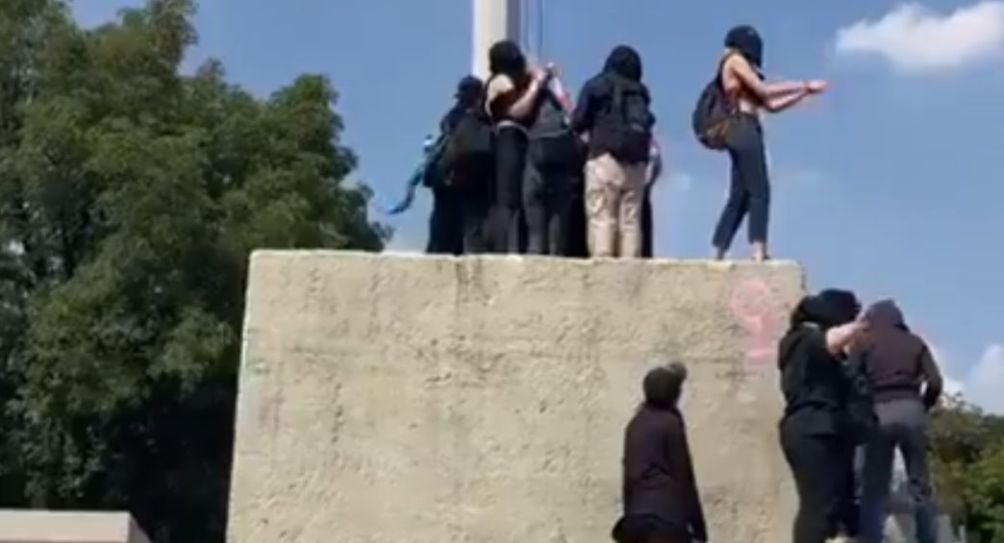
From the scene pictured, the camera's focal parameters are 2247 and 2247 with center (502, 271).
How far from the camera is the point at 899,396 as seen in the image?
998 cm

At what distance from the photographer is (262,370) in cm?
954

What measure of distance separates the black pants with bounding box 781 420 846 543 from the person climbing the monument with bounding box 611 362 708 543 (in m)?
0.61

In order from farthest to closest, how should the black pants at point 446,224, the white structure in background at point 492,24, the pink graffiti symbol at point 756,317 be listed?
the white structure in background at point 492,24 < the black pants at point 446,224 < the pink graffiti symbol at point 756,317

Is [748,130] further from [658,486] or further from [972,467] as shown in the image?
[972,467]

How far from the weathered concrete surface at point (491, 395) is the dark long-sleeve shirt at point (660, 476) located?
1.02 metres

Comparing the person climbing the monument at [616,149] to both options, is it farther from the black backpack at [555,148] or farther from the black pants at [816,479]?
the black pants at [816,479]

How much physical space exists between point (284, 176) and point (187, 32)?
2.36 meters

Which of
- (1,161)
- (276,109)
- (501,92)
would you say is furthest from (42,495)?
(501,92)

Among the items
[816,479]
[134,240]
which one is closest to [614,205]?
[816,479]

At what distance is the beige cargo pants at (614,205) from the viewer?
9836 millimetres

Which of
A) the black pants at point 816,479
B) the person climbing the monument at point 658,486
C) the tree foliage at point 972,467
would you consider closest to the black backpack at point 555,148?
the black pants at point 816,479

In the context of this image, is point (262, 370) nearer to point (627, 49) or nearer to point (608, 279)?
point (608, 279)

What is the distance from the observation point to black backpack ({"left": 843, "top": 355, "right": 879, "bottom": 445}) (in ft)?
29.3

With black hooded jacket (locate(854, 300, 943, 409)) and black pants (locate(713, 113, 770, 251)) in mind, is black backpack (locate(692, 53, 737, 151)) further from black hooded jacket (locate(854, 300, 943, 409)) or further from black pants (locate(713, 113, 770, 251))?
black hooded jacket (locate(854, 300, 943, 409))
